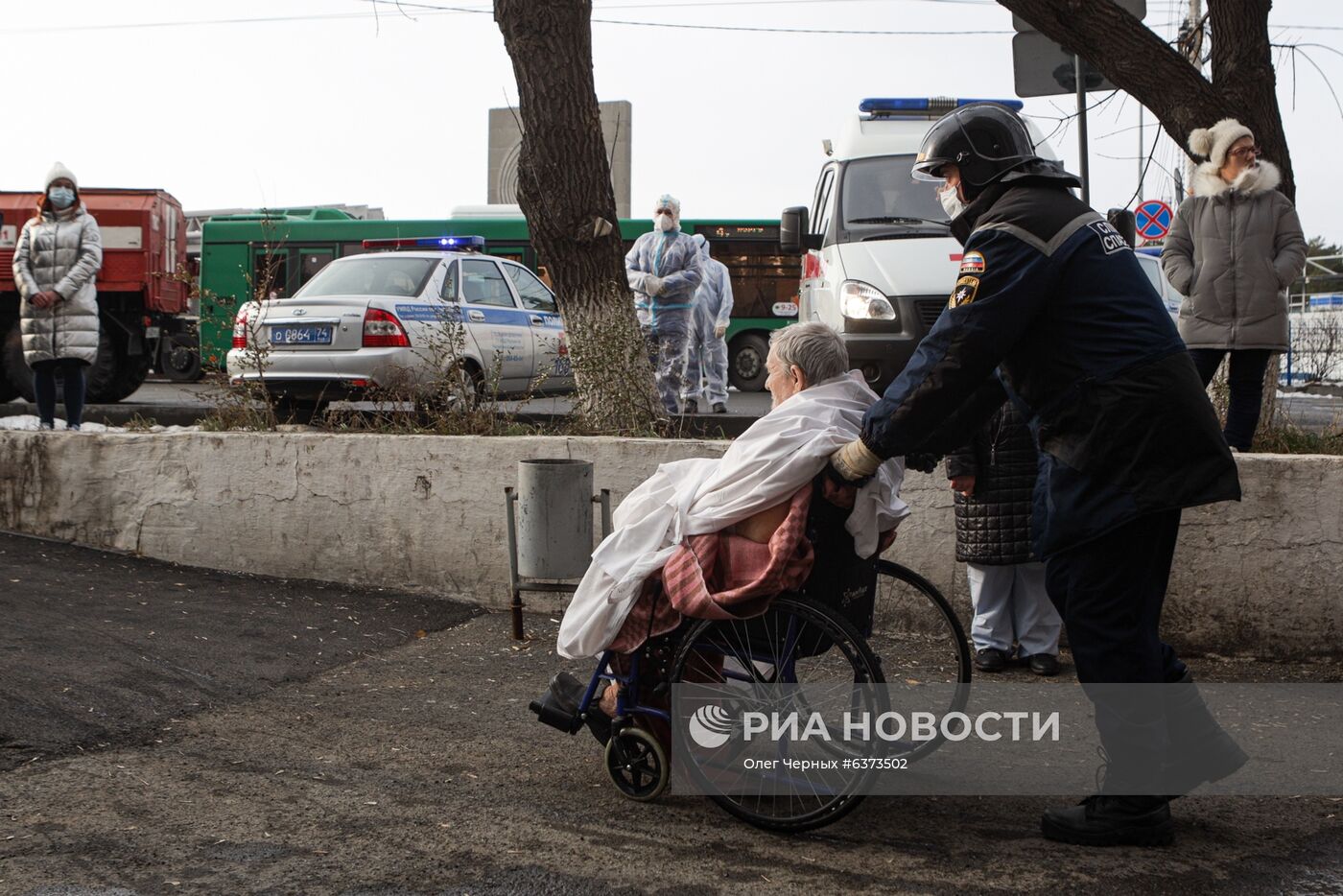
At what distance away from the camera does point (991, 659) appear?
534cm

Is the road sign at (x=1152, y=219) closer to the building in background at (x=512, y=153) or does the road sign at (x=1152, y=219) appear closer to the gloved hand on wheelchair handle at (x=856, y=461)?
the building in background at (x=512, y=153)

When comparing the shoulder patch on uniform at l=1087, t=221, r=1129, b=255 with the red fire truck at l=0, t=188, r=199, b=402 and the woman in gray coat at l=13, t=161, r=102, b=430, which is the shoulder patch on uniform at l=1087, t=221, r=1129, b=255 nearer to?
the woman in gray coat at l=13, t=161, r=102, b=430

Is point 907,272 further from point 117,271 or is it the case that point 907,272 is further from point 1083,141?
point 117,271

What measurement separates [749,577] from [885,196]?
6427 millimetres

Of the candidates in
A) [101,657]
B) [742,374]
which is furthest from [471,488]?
[742,374]

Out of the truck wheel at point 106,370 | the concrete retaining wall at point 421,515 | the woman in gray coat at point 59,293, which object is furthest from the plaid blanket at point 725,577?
the truck wheel at point 106,370

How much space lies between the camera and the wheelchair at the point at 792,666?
11.4 feet

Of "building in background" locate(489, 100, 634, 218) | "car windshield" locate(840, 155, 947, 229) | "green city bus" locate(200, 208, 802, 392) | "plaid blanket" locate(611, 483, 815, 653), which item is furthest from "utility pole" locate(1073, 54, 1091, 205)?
"building in background" locate(489, 100, 634, 218)

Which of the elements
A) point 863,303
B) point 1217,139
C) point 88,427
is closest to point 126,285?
point 88,427

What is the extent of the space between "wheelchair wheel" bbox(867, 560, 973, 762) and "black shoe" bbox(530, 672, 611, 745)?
779 millimetres

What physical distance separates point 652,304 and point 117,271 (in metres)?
7.63

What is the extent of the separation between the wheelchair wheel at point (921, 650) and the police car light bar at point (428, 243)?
46.7ft

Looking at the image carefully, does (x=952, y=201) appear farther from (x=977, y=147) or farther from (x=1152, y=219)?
(x=1152, y=219)

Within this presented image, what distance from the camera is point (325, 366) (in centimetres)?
1043
